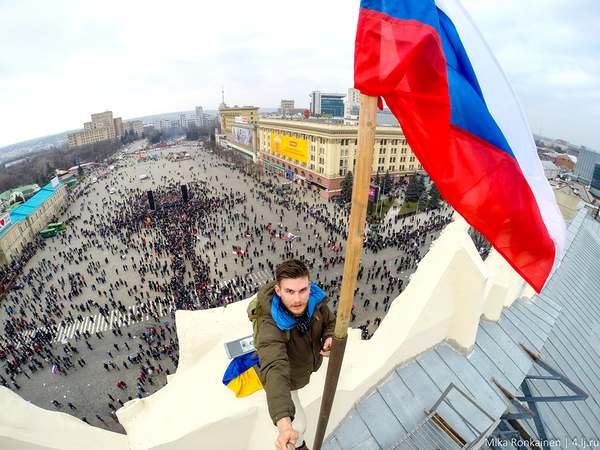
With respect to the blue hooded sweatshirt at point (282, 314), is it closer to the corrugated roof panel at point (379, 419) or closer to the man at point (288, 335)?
the man at point (288, 335)

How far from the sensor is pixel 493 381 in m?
5.42

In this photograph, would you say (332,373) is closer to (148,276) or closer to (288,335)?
(288,335)

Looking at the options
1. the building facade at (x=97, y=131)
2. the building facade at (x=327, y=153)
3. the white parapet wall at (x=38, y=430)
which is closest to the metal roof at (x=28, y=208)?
the building facade at (x=327, y=153)

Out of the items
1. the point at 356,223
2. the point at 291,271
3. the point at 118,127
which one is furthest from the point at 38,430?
the point at 118,127

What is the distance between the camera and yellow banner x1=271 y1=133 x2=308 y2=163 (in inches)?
1861

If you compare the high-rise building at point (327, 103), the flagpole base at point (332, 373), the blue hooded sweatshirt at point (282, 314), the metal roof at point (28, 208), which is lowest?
the metal roof at point (28, 208)

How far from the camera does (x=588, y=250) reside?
13.2 meters

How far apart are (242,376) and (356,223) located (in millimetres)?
2982

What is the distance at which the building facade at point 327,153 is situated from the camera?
137ft

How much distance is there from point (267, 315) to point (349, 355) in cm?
316

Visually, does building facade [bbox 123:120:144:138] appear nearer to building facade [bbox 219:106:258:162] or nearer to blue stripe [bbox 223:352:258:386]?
building facade [bbox 219:106:258:162]

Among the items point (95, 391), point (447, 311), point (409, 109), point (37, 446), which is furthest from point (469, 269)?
point (95, 391)

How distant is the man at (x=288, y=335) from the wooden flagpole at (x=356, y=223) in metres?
0.32

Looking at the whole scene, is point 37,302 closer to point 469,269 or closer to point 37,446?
point 37,446
